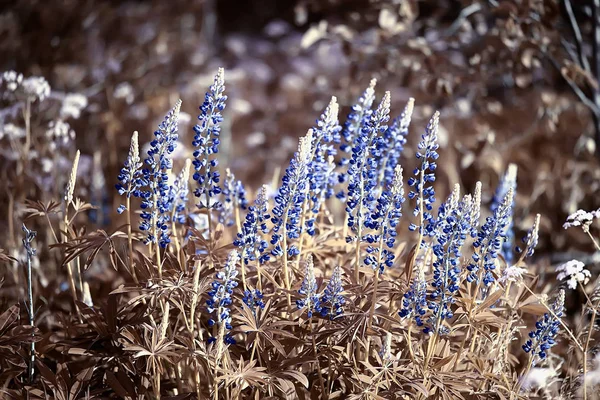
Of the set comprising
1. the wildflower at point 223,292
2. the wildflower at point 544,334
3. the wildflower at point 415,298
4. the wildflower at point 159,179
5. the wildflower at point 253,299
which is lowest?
the wildflower at point 544,334

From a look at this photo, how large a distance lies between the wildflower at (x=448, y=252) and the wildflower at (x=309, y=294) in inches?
15.1

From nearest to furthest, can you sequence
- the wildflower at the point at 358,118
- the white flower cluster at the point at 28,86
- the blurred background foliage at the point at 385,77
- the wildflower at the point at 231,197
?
the wildflower at the point at 358,118
the wildflower at the point at 231,197
the white flower cluster at the point at 28,86
the blurred background foliage at the point at 385,77

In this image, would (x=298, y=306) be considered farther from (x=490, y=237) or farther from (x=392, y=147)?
(x=392, y=147)

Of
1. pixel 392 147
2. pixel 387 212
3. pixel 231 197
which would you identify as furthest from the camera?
pixel 231 197

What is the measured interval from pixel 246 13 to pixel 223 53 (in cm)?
274

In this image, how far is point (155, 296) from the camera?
7.88 ft

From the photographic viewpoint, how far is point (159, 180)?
2.47m

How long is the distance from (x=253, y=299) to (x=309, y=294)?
23 centimetres

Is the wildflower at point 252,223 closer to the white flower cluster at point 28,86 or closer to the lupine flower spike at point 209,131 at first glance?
the lupine flower spike at point 209,131

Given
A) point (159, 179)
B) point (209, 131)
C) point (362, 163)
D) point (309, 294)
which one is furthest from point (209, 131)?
point (309, 294)

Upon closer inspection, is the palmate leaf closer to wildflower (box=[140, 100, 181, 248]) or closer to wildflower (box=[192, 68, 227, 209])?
wildflower (box=[140, 100, 181, 248])

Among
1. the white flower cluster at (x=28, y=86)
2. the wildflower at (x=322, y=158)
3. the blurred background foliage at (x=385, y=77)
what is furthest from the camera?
the blurred background foliage at (x=385, y=77)

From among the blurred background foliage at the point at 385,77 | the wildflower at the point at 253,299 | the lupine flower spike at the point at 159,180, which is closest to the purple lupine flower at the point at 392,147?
the wildflower at the point at 253,299

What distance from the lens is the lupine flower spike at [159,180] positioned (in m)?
2.40
